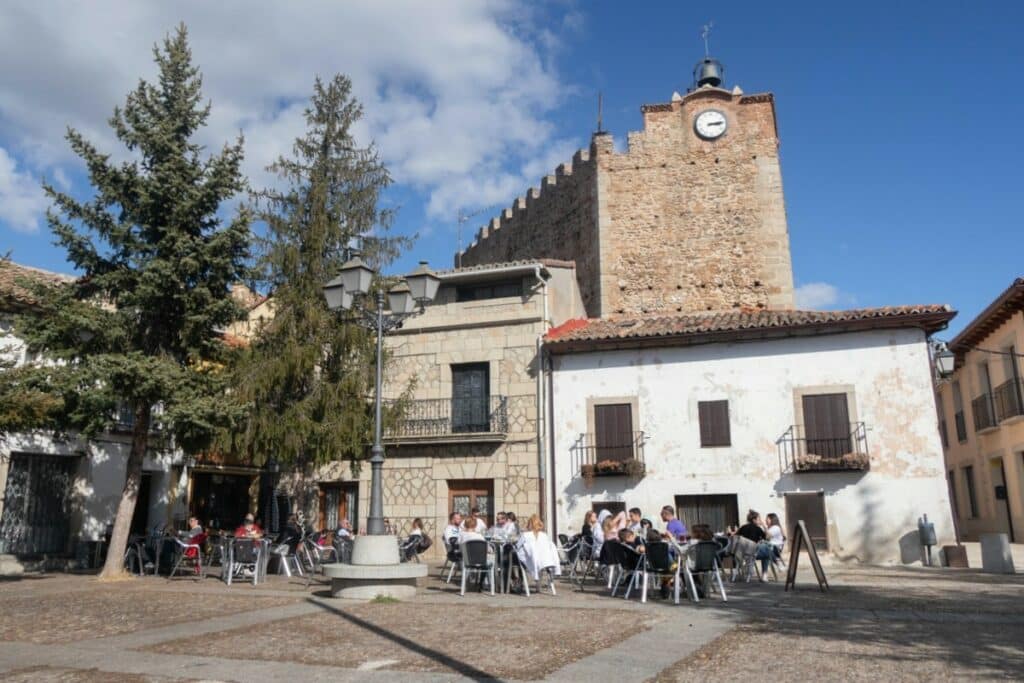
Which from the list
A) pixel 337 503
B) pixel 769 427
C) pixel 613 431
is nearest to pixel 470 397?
pixel 613 431

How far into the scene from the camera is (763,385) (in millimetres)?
17688

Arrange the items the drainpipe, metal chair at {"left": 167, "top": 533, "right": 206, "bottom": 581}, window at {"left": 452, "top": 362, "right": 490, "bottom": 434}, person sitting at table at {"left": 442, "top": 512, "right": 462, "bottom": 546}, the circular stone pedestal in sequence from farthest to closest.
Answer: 1. window at {"left": 452, "top": 362, "right": 490, "bottom": 434}
2. the drainpipe
3. metal chair at {"left": 167, "top": 533, "right": 206, "bottom": 581}
4. person sitting at table at {"left": 442, "top": 512, "right": 462, "bottom": 546}
5. the circular stone pedestal

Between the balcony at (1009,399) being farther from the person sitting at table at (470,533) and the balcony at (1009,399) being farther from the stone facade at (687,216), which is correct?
the person sitting at table at (470,533)

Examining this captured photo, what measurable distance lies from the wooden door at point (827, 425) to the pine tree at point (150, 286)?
1192 centimetres

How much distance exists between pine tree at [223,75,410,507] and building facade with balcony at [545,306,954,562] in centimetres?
486

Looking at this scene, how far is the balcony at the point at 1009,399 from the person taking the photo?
20531 mm

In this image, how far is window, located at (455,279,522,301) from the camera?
20.6 metres

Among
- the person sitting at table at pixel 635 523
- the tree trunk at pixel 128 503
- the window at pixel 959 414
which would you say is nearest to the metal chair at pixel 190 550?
the tree trunk at pixel 128 503

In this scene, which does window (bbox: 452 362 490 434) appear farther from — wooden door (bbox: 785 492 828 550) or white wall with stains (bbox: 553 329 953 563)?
wooden door (bbox: 785 492 828 550)

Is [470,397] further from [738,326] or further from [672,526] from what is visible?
[672,526]

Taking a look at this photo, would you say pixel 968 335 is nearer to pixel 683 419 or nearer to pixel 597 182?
pixel 683 419

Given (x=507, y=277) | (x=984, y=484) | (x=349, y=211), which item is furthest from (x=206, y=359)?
(x=984, y=484)

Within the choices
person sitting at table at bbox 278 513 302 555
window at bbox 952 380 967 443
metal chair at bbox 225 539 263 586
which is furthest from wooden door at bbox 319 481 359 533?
window at bbox 952 380 967 443

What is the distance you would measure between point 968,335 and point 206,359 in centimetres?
2072
